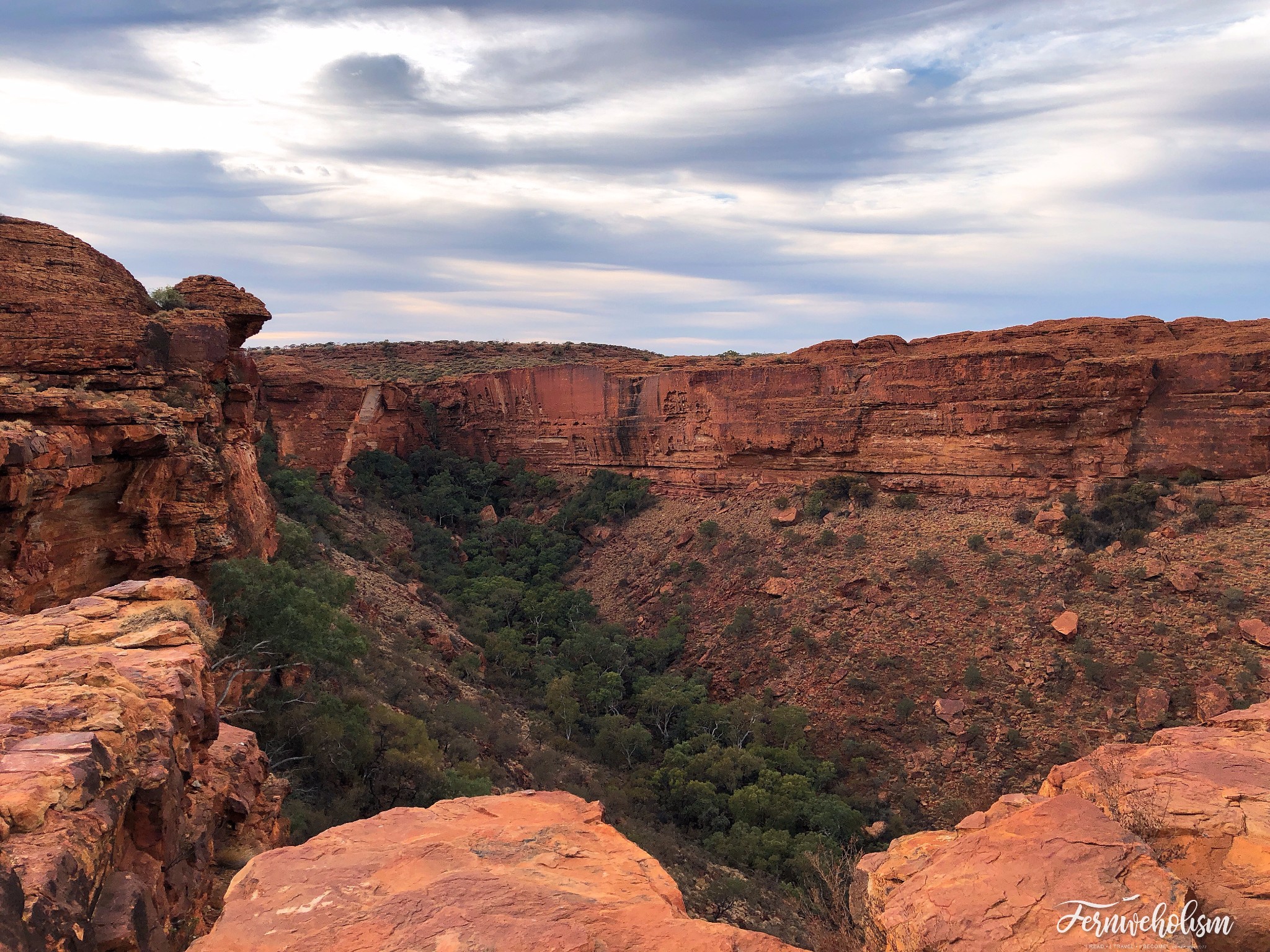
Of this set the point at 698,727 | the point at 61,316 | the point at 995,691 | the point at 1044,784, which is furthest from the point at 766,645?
the point at 61,316

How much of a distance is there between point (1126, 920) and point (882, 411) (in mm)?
29446

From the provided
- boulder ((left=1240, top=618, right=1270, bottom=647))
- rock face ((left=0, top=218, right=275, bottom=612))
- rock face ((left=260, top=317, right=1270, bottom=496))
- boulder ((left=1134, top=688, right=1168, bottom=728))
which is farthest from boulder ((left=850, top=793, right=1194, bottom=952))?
rock face ((left=260, top=317, right=1270, bottom=496))

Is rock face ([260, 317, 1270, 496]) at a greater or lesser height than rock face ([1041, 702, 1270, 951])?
greater

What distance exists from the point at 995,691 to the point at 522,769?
14.7 meters

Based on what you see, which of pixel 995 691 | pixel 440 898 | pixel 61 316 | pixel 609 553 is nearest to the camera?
pixel 440 898

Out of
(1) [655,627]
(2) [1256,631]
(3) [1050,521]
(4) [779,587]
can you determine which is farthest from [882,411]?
(2) [1256,631]

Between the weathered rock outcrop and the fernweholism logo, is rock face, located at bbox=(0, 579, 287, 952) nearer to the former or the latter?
the weathered rock outcrop

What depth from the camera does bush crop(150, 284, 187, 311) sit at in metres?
19.1

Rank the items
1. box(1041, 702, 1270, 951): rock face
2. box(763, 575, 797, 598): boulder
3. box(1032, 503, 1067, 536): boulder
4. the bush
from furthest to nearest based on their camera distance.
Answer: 1. box(763, 575, 797, 598): boulder
2. box(1032, 503, 1067, 536): boulder
3. the bush
4. box(1041, 702, 1270, 951): rock face

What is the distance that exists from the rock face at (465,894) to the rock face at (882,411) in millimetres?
27909

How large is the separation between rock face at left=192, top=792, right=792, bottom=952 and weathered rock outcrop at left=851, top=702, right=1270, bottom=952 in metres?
1.65

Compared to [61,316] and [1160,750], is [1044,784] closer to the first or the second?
[1160,750]

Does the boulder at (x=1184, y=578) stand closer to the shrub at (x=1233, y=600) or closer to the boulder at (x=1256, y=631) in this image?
the shrub at (x=1233, y=600)

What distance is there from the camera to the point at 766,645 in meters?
28.0
